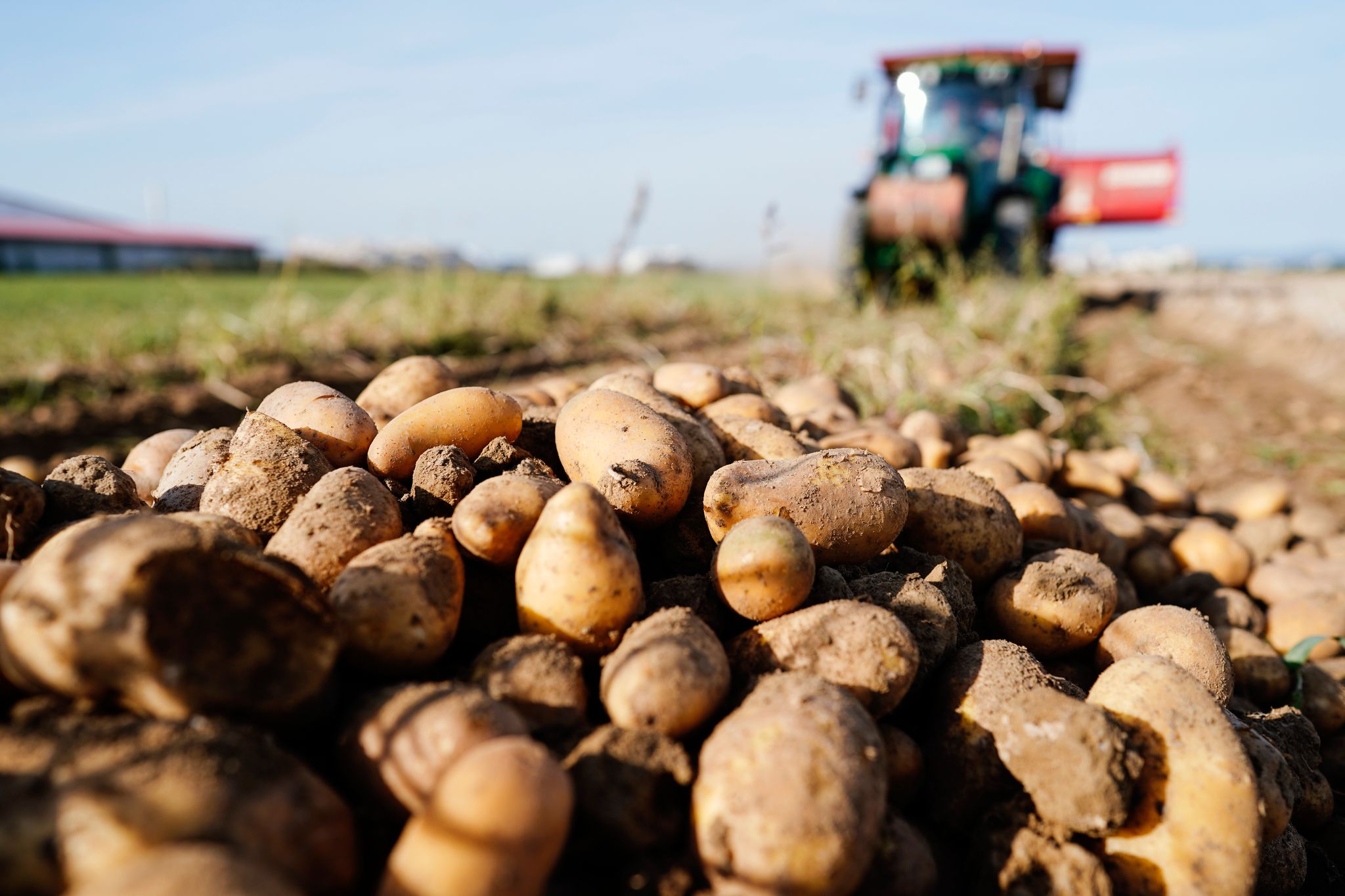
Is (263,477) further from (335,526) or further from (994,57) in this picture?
(994,57)

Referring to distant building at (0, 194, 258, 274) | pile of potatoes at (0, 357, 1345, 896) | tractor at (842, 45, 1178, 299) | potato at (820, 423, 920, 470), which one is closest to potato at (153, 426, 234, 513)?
pile of potatoes at (0, 357, 1345, 896)

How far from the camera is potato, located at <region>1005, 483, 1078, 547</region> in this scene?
8.16 ft

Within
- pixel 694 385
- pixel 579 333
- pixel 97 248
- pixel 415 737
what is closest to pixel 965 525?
pixel 694 385

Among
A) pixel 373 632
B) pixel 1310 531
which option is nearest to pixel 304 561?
pixel 373 632

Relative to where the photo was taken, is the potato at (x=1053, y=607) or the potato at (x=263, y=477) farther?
the potato at (x=1053, y=607)

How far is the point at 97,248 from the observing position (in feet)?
112

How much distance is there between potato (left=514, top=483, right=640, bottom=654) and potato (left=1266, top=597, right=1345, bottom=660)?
7.97 ft

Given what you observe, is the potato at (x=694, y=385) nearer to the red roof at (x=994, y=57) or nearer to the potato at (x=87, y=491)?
the potato at (x=87, y=491)

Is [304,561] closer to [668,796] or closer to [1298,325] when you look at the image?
[668,796]

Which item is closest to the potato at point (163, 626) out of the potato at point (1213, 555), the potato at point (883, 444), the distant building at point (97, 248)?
the potato at point (883, 444)

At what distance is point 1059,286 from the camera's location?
761cm

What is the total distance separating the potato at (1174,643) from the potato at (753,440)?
2.90 feet

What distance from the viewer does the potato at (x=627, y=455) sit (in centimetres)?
182

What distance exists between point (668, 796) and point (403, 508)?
3.16 feet
